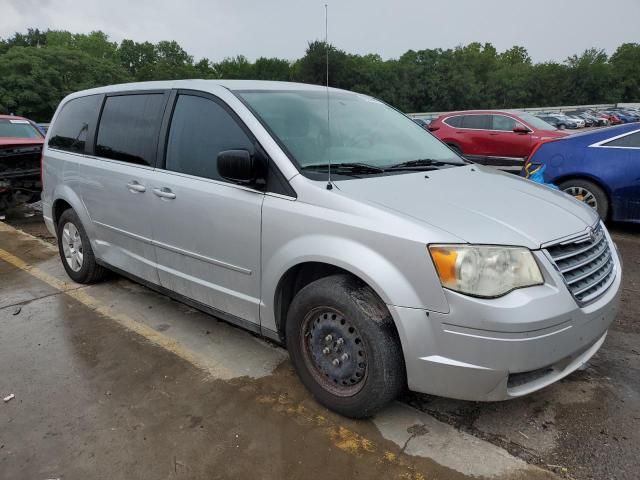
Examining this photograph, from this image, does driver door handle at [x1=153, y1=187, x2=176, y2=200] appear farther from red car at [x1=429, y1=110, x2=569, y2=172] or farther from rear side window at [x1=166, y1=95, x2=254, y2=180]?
red car at [x1=429, y1=110, x2=569, y2=172]

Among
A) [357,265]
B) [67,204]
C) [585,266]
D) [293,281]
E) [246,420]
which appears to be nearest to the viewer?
[357,265]

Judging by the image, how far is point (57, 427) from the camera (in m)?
2.72

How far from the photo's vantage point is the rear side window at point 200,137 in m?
3.14

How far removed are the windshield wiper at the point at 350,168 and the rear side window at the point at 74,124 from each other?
248 cm

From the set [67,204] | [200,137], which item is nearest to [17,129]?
[67,204]

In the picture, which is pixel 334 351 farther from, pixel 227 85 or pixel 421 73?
pixel 421 73

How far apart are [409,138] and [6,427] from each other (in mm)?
3026

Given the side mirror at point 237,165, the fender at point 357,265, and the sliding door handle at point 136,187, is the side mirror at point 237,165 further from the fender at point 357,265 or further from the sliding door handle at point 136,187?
the sliding door handle at point 136,187

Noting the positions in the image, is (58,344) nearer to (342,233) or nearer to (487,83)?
(342,233)

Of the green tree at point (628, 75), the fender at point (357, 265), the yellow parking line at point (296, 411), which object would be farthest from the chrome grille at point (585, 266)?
the green tree at point (628, 75)

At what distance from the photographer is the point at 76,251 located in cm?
477

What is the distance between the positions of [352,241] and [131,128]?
2325mm

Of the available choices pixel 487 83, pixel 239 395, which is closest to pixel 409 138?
pixel 239 395

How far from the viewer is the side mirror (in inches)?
109
